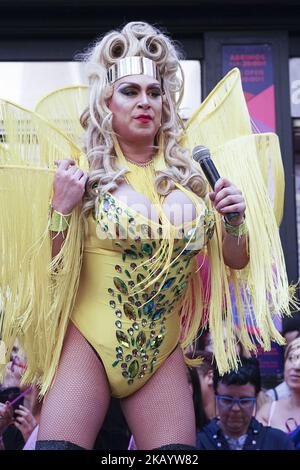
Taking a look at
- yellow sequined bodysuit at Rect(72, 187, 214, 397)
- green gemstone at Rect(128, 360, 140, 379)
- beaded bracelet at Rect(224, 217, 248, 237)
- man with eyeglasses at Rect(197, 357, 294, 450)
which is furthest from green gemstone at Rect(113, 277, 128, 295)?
man with eyeglasses at Rect(197, 357, 294, 450)

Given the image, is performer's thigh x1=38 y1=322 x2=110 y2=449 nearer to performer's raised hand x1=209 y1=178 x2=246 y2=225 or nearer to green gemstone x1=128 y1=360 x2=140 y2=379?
green gemstone x1=128 y1=360 x2=140 y2=379

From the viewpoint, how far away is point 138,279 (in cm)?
271

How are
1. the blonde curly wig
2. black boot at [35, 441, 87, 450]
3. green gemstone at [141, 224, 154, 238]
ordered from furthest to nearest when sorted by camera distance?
the blonde curly wig, green gemstone at [141, 224, 154, 238], black boot at [35, 441, 87, 450]

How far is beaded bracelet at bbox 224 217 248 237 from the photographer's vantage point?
8.96 ft

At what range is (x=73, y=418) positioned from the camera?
8.45ft

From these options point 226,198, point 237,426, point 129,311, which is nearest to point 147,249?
point 129,311

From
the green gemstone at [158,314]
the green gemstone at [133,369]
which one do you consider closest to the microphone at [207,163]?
the green gemstone at [158,314]

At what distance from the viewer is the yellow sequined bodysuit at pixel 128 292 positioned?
105 inches

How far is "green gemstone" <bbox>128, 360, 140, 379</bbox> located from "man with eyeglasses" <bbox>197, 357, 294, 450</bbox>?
1285 millimetres

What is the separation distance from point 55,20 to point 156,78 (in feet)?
7.42

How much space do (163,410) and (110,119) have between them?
988mm

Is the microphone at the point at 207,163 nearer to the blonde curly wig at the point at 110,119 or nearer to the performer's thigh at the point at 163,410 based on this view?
the blonde curly wig at the point at 110,119

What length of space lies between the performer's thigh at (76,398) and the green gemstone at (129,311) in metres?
0.17
